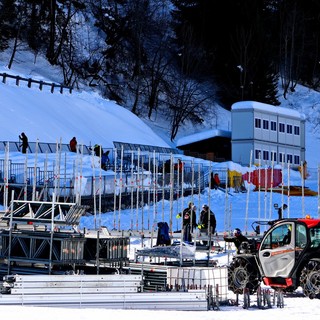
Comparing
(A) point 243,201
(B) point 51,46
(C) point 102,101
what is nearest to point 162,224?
(A) point 243,201

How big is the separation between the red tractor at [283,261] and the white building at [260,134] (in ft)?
125

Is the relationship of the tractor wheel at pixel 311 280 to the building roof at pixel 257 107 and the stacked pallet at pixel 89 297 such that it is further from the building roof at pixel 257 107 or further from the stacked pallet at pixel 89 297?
the building roof at pixel 257 107

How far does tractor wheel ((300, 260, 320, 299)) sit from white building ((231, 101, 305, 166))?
128 ft

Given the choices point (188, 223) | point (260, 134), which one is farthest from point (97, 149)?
point (188, 223)

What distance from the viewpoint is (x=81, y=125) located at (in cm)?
6050

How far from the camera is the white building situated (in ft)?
203

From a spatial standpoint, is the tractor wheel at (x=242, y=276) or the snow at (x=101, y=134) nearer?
the tractor wheel at (x=242, y=276)

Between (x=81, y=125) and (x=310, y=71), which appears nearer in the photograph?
(x=81, y=125)

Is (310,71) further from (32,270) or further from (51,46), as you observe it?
(32,270)

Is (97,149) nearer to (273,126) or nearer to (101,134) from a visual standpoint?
(101,134)

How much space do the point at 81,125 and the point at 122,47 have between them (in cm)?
2977

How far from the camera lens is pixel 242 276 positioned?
22.2m

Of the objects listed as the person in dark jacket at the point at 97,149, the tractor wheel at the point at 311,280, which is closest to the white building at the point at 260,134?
the person in dark jacket at the point at 97,149

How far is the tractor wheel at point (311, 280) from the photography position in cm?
2070
